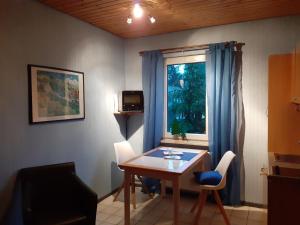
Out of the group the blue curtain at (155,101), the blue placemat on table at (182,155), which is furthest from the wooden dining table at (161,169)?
the blue curtain at (155,101)

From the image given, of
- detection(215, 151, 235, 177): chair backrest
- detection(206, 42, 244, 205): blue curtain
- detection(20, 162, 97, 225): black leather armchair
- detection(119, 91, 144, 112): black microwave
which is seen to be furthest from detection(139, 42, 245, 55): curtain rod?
detection(20, 162, 97, 225): black leather armchair

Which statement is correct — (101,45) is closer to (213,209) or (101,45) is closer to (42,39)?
(42,39)

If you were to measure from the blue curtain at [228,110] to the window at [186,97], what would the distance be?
11.0 inches

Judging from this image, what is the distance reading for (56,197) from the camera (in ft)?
7.77

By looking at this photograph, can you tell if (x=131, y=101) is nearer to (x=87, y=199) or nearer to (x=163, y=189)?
(x=163, y=189)

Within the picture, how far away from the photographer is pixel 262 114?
3.06 meters

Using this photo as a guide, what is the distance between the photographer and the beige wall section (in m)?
2.26

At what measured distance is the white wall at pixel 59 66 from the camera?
7.11ft

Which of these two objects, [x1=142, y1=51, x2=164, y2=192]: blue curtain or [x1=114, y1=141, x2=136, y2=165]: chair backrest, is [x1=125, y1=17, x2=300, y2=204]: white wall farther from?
[x1=114, y1=141, x2=136, y2=165]: chair backrest

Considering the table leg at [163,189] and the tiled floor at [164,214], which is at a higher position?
the table leg at [163,189]

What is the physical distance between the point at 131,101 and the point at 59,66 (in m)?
1.24

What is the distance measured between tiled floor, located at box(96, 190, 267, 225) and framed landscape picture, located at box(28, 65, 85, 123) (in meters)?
1.27

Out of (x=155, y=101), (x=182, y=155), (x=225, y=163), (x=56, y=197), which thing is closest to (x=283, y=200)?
(x=225, y=163)

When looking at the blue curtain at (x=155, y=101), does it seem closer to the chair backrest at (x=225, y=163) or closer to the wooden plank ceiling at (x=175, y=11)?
the wooden plank ceiling at (x=175, y=11)
